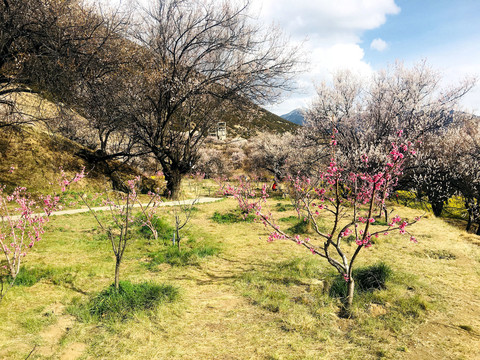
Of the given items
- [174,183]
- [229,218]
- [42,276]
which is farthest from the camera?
[174,183]

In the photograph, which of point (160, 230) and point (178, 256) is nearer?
point (178, 256)

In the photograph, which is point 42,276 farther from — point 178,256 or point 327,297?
point 327,297

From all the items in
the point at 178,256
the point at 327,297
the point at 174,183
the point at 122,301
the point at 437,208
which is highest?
the point at 437,208

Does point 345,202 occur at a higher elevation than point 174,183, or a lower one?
higher

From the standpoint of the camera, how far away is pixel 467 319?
4.22 m

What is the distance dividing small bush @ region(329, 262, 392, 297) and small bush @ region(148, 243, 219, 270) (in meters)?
3.33

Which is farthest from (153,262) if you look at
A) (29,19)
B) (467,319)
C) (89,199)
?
(89,199)

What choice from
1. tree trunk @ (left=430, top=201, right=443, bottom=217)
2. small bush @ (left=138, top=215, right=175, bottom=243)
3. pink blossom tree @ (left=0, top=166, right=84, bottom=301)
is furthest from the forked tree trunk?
tree trunk @ (left=430, top=201, right=443, bottom=217)

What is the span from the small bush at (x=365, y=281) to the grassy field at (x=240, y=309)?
12cm

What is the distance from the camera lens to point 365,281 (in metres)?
5.21

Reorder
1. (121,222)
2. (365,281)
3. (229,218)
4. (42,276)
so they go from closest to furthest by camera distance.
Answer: (365,281) < (42,276) < (121,222) < (229,218)

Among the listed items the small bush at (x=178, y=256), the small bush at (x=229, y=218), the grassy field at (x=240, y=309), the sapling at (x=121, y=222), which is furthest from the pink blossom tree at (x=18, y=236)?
the small bush at (x=229, y=218)

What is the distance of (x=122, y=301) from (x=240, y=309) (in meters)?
1.93

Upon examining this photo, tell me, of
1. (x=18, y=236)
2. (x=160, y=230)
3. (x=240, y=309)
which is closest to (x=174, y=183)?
(x=160, y=230)
